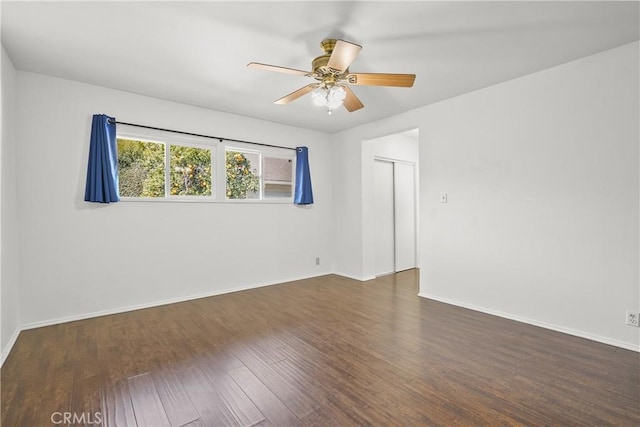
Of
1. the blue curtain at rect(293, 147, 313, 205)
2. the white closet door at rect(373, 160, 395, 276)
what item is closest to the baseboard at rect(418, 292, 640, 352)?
the white closet door at rect(373, 160, 395, 276)

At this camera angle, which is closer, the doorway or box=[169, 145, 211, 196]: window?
box=[169, 145, 211, 196]: window

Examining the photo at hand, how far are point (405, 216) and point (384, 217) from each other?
619mm

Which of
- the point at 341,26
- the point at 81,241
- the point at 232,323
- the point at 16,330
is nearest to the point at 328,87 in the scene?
the point at 341,26

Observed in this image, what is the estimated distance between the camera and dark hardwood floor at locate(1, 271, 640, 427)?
181 cm

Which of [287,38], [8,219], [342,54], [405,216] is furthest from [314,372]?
[405,216]

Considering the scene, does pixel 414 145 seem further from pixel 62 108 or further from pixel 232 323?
pixel 62 108

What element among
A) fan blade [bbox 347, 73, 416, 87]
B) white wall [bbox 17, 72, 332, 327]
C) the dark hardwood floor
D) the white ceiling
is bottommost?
the dark hardwood floor

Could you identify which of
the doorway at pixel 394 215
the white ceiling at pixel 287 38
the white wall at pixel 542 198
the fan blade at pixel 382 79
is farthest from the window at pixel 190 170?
the white wall at pixel 542 198

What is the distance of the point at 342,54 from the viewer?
7.04 feet

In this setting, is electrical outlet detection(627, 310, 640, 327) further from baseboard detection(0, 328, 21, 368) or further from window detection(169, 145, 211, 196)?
baseboard detection(0, 328, 21, 368)

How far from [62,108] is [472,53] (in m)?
4.13

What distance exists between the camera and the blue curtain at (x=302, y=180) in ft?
16.8

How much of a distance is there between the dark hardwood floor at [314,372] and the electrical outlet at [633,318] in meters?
0.24

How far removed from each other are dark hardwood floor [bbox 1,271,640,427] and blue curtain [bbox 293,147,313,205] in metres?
2.11
